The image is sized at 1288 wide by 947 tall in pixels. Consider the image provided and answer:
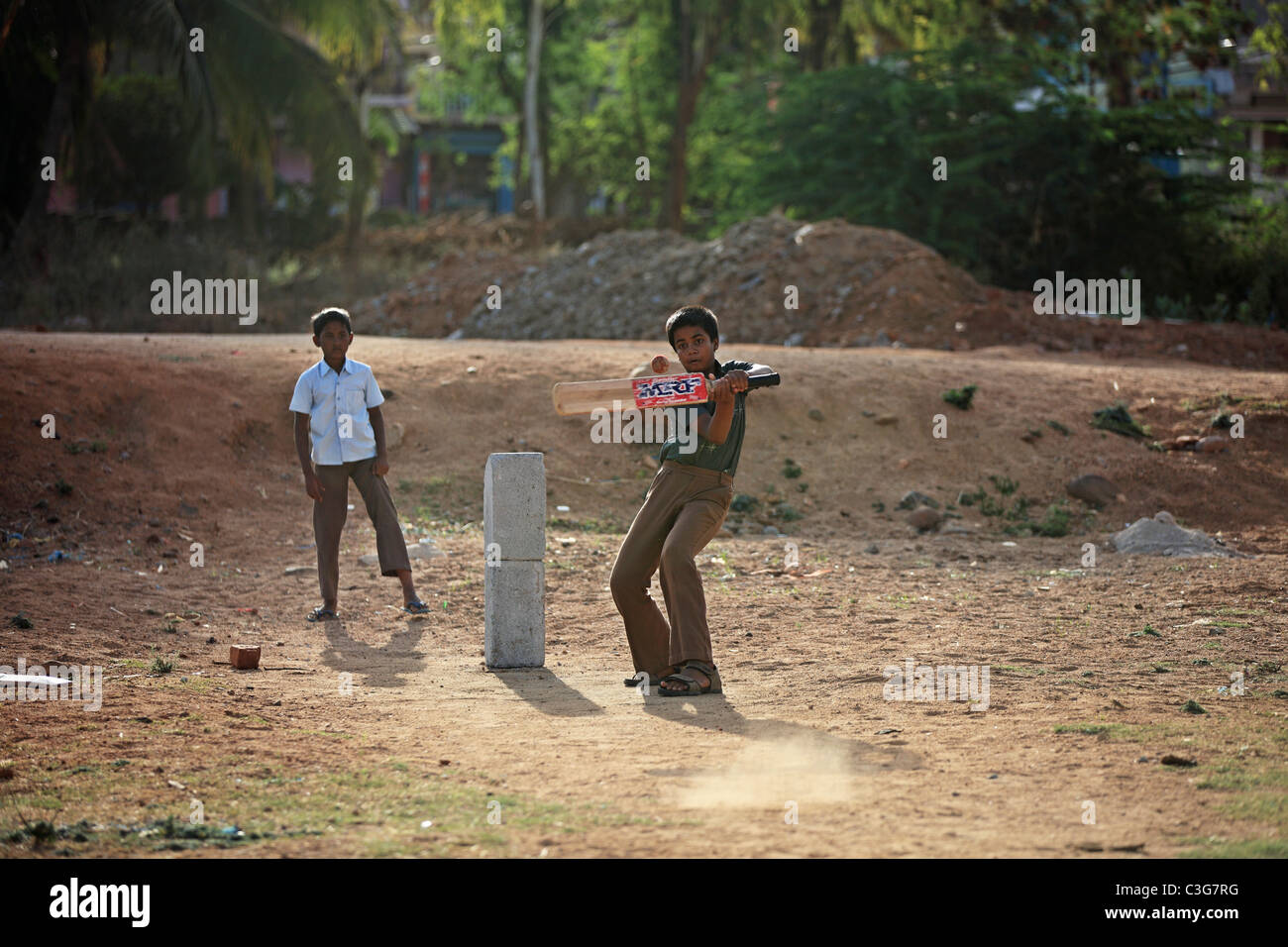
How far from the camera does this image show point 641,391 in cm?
585

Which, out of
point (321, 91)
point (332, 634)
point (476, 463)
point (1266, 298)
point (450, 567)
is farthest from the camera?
point (1266, 298)

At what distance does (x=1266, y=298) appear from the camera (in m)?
23.6

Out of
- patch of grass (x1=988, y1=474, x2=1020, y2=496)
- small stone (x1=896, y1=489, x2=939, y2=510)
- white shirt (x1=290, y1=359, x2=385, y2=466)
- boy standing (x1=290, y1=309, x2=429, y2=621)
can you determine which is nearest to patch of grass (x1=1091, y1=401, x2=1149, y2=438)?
patch of grass (x1=988, y1=474, x2=1020, y2=496)

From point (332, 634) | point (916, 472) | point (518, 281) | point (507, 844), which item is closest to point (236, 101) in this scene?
point (518, 281)

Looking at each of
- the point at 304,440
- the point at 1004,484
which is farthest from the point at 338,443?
the point at 1004,484

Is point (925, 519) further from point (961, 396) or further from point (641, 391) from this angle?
point (641, 391)

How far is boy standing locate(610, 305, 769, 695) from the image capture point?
6.09m

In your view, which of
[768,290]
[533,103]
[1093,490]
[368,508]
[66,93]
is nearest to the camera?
[368,508]

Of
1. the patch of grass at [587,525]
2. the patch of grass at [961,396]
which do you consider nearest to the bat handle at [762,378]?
the patch of grass at [587,525]

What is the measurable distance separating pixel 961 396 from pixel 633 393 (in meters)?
8.67

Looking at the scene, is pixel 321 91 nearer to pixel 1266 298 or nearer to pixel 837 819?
pixel 1266 298

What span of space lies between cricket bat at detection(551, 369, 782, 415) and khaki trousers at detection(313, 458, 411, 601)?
2.54 meters

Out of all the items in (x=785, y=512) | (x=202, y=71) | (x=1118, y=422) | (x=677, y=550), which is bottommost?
(x=785, y=512)

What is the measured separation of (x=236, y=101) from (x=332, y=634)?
1427cm
